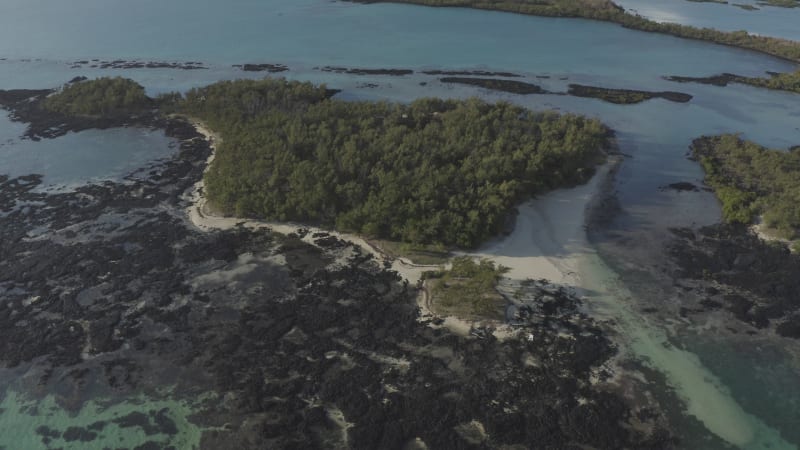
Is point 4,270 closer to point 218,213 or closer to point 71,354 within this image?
point 71,354

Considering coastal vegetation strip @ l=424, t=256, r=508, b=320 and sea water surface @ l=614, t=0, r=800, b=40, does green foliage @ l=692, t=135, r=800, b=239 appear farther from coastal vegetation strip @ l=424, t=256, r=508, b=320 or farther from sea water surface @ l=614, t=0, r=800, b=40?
sea water surface @ l=614, t=0, r=800, b=40

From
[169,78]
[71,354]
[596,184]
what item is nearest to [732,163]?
[596,184]

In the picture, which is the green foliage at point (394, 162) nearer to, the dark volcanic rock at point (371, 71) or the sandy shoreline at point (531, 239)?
the sandy shoreline at point (531, 239)

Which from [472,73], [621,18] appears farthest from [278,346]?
[621,18]

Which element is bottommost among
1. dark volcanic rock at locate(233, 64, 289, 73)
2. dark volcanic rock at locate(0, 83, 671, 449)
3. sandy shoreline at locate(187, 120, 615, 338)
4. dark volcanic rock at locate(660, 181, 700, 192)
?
dark volcanic rock at locate(0, 83, 671, 449)

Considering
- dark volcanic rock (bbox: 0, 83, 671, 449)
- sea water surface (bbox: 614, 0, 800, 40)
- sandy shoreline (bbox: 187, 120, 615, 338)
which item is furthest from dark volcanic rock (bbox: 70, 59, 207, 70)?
sea water surface (bbox: 614, 0, 800, 40)

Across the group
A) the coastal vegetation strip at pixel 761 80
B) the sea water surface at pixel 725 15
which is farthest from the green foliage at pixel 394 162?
the sea water surface at pixel 725 15
